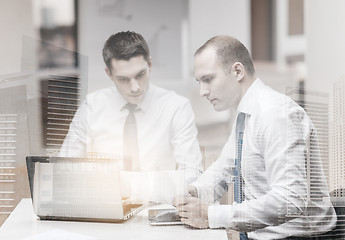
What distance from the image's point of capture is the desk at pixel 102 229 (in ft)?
5.01

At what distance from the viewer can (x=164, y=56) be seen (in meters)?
1.66

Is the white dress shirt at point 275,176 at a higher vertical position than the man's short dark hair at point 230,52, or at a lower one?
lower

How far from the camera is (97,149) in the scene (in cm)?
172

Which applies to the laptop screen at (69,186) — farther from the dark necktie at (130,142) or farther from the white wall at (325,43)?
the white wall at (325,43)

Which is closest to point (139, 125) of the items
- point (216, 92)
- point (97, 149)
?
point (97, 149)

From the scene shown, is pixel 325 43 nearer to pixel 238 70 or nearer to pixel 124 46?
pixel 238 70

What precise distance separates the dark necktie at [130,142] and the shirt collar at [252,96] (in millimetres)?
423

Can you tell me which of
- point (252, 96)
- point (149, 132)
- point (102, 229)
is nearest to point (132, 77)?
point (149, 132)

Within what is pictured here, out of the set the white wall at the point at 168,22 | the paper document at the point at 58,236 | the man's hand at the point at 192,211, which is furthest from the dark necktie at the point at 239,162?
the paper document at the point at 58,236

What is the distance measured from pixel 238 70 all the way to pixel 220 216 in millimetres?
520

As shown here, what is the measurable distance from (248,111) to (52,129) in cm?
76

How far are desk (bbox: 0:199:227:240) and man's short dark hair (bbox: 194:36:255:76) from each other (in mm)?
582

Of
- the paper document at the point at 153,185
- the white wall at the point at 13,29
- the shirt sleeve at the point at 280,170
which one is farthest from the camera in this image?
the white wall at the point at 13,29

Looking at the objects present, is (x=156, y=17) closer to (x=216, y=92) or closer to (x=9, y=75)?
(x=216, y=92)
